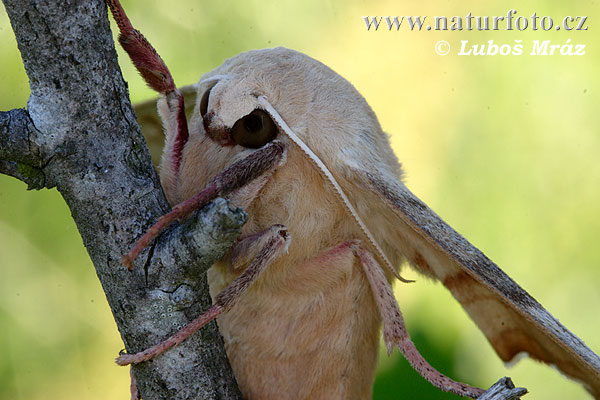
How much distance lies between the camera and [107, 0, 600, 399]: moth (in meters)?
0.92

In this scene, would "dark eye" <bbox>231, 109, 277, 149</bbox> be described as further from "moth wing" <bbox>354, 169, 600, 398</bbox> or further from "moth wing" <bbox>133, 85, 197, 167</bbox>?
"moth wing" <bbox>133, 85, 197, 167</bbox>

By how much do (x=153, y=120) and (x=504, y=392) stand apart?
2.72ft

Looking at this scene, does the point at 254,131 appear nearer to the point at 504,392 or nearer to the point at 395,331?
the point at 395,331

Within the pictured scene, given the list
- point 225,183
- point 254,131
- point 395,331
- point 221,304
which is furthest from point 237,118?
point 395,331

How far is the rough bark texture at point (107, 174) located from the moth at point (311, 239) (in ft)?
0.16

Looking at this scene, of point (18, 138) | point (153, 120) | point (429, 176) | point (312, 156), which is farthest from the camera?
point (429, 176)

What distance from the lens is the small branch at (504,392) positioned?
0.91m

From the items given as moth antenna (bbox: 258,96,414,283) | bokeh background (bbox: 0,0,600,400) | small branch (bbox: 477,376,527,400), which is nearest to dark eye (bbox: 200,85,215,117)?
moth antenna (bbox: 258,96,414,283)

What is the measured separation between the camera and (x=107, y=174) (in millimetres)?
849

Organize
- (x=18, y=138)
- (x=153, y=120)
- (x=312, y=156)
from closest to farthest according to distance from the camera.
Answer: (x=18, y=138), (x=312, y=156), (x=153, y=120)

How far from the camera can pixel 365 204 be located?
1.00 meters

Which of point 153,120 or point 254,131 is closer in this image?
point 254,131

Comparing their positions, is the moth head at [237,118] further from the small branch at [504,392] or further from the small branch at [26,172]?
the small branch at [504,392]

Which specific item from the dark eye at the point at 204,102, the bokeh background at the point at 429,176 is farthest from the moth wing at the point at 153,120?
the bokeh background at the point at 429,176
